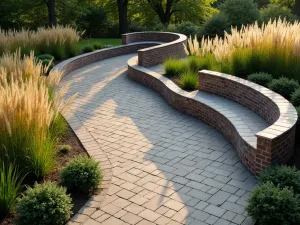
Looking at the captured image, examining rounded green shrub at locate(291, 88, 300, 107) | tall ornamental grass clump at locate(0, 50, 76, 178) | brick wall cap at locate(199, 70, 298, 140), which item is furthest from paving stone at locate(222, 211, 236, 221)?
rounded green shrub at locate(291, 88, 300, 107)

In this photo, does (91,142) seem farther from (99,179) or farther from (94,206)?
(94,206)

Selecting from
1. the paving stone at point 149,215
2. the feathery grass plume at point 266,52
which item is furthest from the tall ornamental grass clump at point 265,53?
the paving stone at point 149,215

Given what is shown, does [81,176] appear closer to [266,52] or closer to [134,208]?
[134,208]

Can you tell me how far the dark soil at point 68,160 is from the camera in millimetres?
4758

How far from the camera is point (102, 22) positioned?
30031 mm

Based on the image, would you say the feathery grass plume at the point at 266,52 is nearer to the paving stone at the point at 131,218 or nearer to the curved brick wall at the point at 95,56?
the paving stone at the point at 131,218

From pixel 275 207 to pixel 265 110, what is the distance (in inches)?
122

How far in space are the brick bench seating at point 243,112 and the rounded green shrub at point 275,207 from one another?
939 millimetres

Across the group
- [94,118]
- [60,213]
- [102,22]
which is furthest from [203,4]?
[60,213]

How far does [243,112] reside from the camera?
7457mm

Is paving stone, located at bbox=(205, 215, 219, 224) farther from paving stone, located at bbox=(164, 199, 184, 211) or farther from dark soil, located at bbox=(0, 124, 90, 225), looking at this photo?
dark soil, located at bbox=(0, 124, 90, 225)

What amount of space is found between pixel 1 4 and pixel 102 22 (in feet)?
24.7

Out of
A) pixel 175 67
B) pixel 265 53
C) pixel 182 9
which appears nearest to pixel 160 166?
pixel 265 53

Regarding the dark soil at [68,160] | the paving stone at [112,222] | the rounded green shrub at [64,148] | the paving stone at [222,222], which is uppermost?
the rounded green shrub at [64,148]
